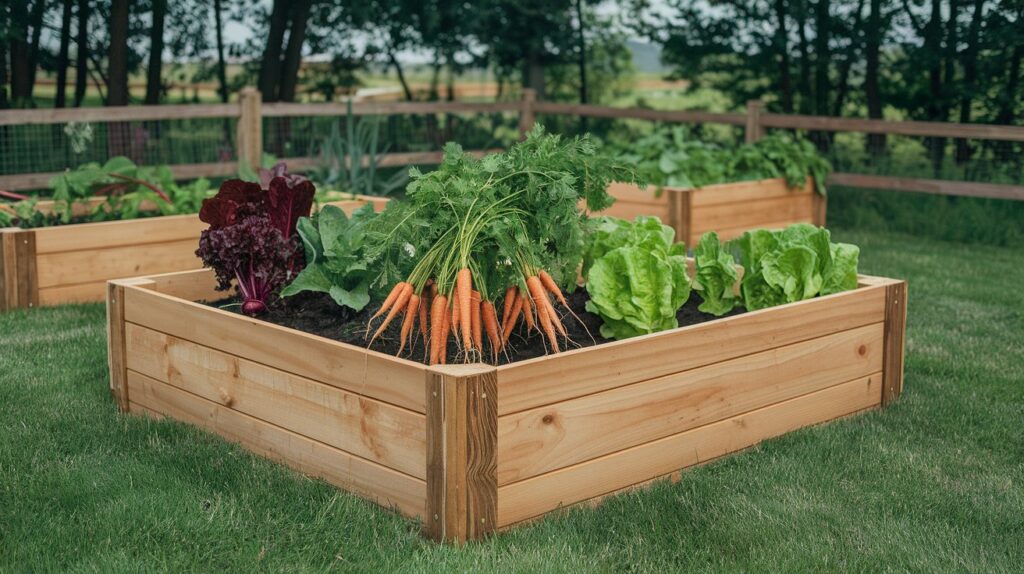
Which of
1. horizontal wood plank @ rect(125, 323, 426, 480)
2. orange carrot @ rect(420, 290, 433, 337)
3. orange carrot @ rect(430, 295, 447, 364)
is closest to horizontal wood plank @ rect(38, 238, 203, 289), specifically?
horizontal wood plank @ rect(125, 323, 426, 480)

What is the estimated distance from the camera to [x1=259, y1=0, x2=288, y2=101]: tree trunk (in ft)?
35.5

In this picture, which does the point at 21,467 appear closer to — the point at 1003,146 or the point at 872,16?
the point at 1003,146

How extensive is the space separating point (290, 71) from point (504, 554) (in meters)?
8.75

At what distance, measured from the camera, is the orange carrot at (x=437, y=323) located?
326cm

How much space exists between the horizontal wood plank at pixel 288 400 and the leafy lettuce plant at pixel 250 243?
33cm

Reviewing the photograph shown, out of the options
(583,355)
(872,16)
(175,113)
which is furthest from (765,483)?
(872,16)

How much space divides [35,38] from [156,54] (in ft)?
3.59

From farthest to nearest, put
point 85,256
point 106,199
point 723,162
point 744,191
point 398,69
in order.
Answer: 1. point 398,69
2. point 723,162
3. point 744,191
4. point 106,199
5. point 85,256

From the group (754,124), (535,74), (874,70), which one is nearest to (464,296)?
(754,124)

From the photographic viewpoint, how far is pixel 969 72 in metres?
9.37

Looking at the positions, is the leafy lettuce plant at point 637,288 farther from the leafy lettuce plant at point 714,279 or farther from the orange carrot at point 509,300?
the orange carrot at point 509,300

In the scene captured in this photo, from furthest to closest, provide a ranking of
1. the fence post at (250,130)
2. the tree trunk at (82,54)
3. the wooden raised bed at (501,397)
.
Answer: the tree trunk at (82,54) < the fence post at (250,130) < the wooden raised bed at (501,397)

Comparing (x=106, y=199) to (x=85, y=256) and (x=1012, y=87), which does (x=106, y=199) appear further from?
(x=1012, y=87)

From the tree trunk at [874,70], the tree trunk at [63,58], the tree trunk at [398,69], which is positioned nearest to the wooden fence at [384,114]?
the tree trunk at [874,70]
